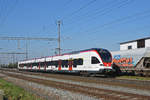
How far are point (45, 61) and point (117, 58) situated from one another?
1728 centimetres

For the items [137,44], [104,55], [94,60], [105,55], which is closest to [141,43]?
[137,44]

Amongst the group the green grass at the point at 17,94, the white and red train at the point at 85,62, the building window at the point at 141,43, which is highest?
the building window at the point at 141,43

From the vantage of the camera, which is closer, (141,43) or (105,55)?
(105,55)

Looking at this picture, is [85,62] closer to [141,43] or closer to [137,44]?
[141,43]

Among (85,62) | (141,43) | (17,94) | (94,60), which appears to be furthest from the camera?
(141,43)

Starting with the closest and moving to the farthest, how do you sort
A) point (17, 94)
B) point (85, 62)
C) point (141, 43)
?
1. point (17, 94)
2. point (85, 62)
3. point (141, 43)

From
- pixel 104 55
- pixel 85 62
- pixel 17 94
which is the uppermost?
pixel 104 55

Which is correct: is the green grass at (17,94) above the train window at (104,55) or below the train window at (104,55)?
below

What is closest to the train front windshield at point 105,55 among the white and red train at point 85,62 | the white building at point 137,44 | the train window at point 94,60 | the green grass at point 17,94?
the white and red train at point 85,62

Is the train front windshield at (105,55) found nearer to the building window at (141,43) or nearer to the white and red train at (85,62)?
the white and red train at (85,62)

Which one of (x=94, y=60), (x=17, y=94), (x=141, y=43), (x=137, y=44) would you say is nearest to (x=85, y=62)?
(x=94, y=60)

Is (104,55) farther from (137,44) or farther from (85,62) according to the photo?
(137,44)

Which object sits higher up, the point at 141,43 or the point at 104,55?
the point at 141,43

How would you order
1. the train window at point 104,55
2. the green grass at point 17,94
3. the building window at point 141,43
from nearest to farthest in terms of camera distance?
the green grass at point 17,94 → the train window at point 104,55 → the building window at point 141,43
